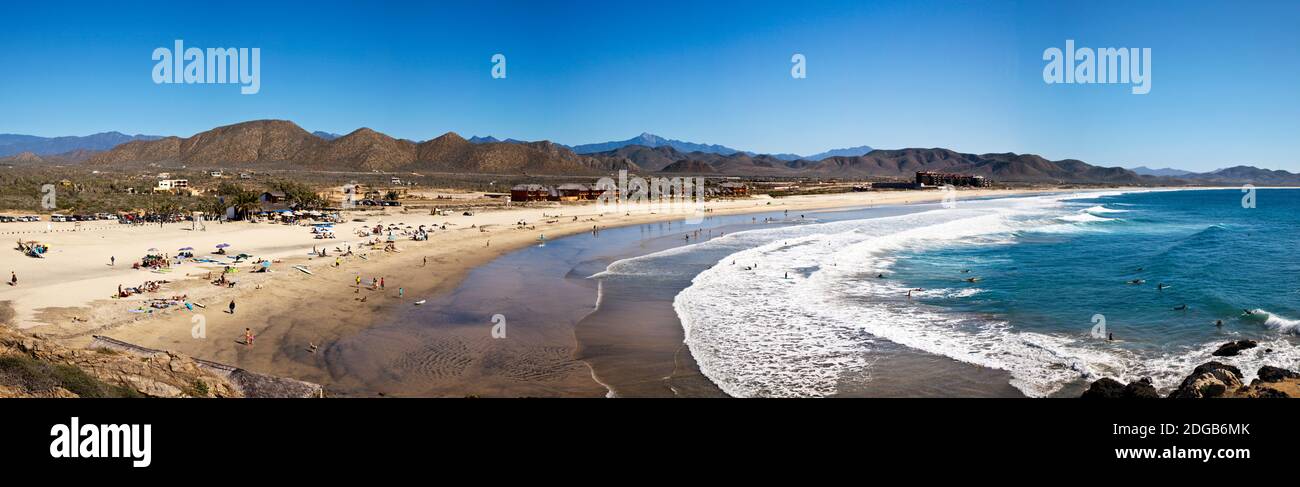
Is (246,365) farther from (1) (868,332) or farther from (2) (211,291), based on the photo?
(1) (868,332)

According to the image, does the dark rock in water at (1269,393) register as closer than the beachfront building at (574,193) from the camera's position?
Yes

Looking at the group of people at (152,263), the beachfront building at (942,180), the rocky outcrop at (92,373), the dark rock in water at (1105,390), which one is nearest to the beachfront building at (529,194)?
the group of people at (152,263)

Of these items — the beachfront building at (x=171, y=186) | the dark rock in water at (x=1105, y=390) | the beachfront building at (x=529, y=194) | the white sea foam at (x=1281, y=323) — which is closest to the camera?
the dark rock in water at (x=1105, y=390)

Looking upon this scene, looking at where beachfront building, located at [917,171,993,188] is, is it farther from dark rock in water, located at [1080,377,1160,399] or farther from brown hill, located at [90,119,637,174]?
dark rock in water, located at [1080,377,1160,399]

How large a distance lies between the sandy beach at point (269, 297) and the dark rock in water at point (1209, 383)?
32.8ft

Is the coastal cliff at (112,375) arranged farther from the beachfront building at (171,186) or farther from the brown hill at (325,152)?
the brown hill at (325,152)

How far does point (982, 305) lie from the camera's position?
21.9 m

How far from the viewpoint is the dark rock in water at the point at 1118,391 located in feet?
35.7

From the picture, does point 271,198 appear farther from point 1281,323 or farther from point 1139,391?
point 1281,323

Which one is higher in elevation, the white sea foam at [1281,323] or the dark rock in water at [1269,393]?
the dark rock in water at [1269,393]

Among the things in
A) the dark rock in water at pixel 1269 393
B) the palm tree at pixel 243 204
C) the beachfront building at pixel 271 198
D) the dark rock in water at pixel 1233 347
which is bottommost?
the dark rock in water at pixel 1233 347

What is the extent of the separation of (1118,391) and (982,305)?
10586mm

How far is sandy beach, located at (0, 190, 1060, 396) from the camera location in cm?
1516

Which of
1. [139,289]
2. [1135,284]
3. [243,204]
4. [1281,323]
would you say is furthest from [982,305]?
[243,204]
